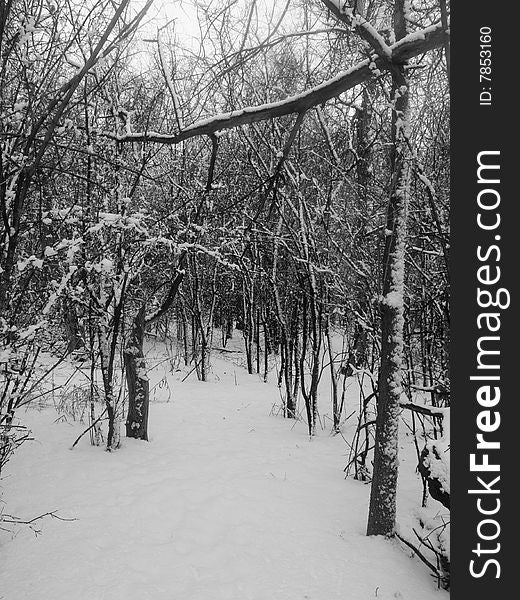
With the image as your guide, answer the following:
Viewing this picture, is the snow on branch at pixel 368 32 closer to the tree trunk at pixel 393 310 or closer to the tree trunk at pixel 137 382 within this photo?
the tree trunk at pixel 393 310

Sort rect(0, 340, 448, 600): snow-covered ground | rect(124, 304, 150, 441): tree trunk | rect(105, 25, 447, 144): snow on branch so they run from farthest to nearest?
rect(124, 304, 150, 441): tree trunk → rect(0, 340, 448, 600): snow-covered ground → rect(105, 25, 447, 144): snow on branch

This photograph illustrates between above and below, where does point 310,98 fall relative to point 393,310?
above

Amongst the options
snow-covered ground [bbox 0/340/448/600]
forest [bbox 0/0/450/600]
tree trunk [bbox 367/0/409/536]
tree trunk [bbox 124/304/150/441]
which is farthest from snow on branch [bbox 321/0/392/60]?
tree trunk [bbox 124/304/150/441]

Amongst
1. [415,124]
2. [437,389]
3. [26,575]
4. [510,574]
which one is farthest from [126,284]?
[510,574]

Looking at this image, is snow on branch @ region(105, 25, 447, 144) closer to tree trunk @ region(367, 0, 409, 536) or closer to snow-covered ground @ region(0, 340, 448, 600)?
tree trunk @ region(367, 0, 409, 536)

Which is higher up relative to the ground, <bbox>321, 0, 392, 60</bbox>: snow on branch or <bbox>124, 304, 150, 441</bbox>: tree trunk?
<bbox>321, 0, 392, 60</bbox>: snow on branch

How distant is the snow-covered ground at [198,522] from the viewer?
10.4ft

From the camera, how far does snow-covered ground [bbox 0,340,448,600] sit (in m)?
3.16

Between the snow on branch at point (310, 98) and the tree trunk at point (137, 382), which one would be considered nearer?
the snow on branch at point (310, 98)

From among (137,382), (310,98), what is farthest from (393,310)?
(137,382)

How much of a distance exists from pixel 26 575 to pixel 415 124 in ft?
20.6

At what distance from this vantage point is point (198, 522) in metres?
4.08

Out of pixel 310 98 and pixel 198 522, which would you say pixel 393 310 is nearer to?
pixel 310 98

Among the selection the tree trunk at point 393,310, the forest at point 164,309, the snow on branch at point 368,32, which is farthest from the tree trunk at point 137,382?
the snow on branch at point 368,32
